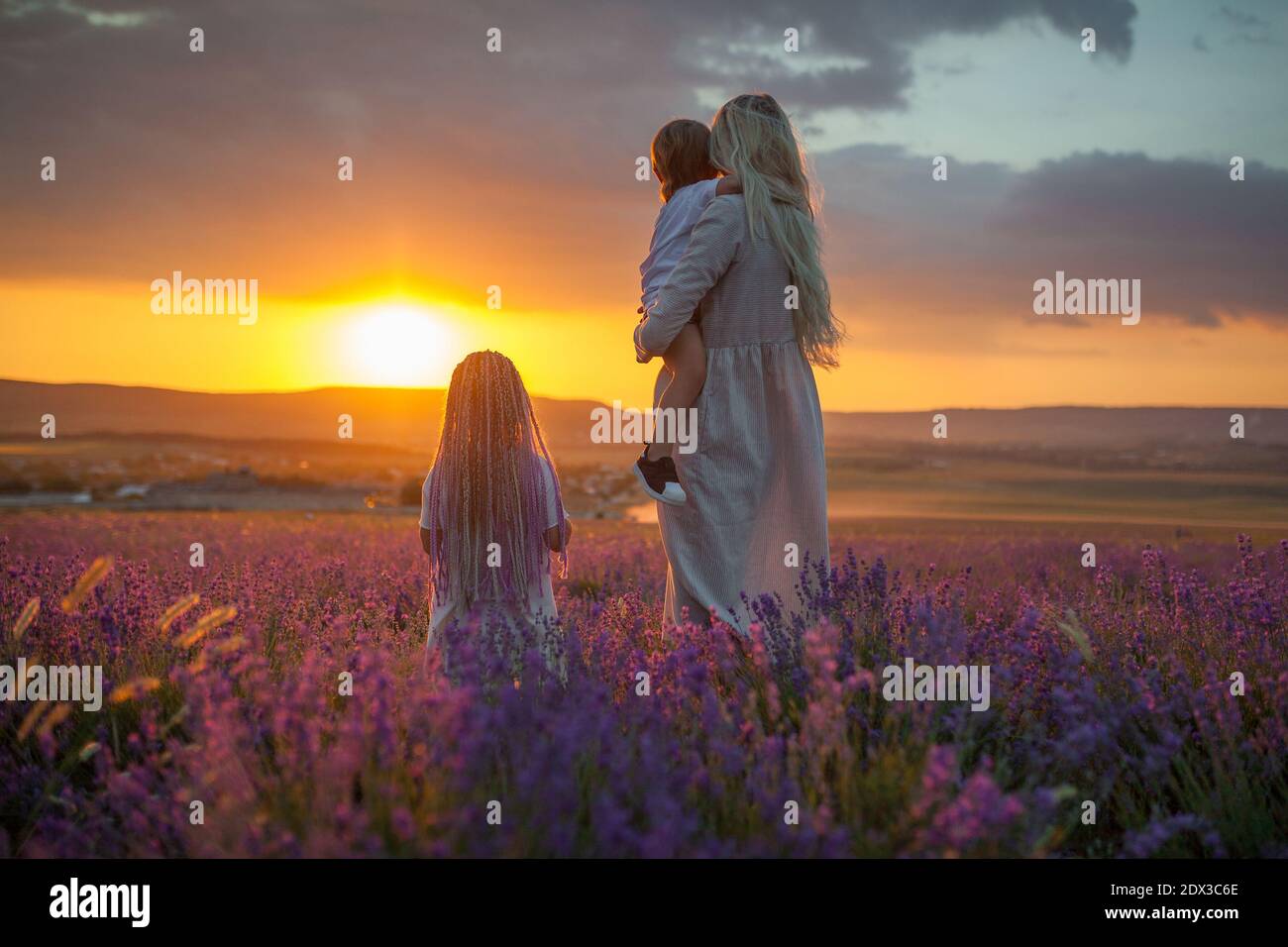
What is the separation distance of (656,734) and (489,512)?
1.62 metres

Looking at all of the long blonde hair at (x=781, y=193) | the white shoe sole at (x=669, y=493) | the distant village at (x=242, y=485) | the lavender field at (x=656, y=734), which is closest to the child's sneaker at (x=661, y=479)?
the white shoe sole at (x=669, y=493)

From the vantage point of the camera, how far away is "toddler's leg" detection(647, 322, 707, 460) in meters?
4.12

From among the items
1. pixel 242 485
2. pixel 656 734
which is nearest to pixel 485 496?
pixel 656 734

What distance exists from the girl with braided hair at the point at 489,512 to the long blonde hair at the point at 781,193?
48.1 inches

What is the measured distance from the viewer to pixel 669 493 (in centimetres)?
408

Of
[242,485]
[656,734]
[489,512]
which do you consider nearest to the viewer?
[656,734]

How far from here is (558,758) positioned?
87.7 inches

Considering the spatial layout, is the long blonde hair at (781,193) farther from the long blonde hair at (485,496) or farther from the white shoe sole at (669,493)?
the long blonde hair at (485,496)

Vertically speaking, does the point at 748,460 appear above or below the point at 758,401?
below

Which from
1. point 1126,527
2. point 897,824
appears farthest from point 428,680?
point 1126,527

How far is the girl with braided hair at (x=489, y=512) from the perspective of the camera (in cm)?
407

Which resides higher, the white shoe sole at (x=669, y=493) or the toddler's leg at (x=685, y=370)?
the toddler's leg at (x=685, y=370)

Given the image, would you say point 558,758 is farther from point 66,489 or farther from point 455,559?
point 66,489

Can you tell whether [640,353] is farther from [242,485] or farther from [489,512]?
[242,485]
